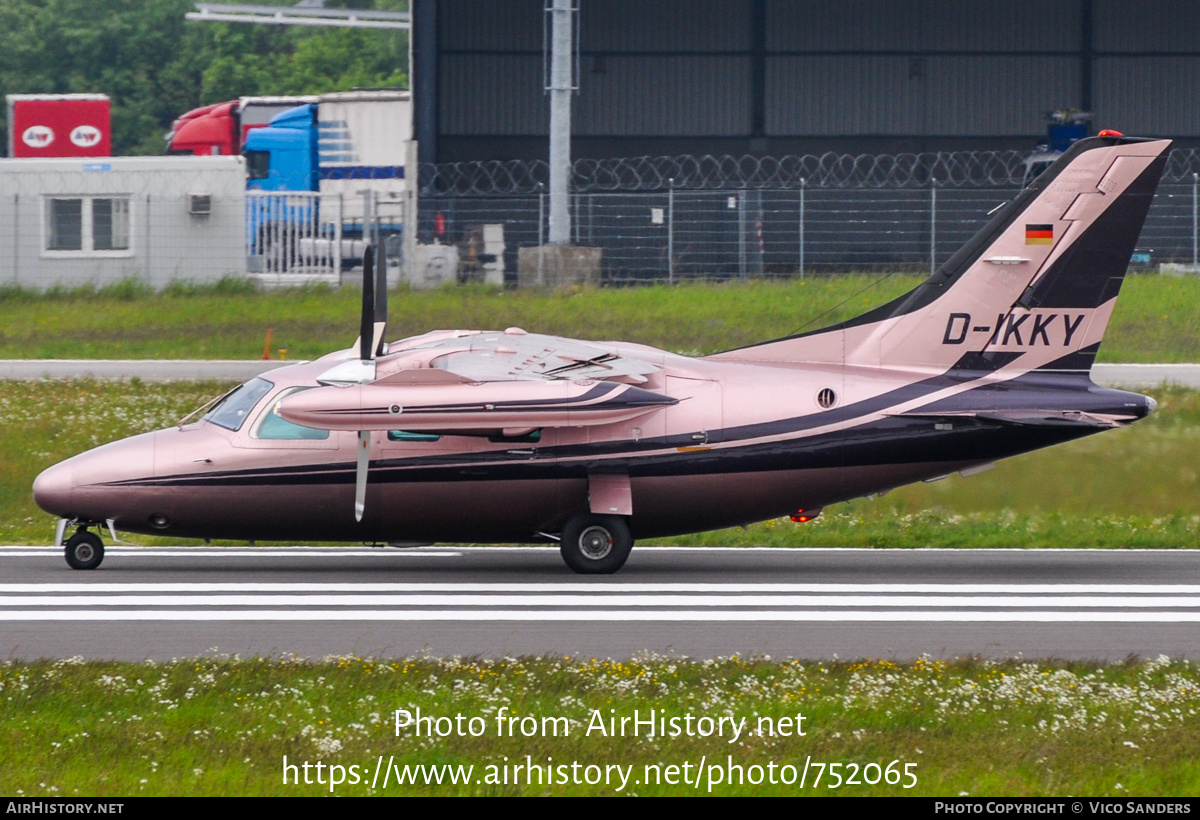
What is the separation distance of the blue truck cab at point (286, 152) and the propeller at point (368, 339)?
2668 cm

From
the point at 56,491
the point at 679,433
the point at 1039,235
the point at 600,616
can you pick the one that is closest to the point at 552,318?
the point at 679,433

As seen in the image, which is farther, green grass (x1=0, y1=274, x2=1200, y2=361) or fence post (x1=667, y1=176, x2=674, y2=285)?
fence post (x1=667, y1=176, x2=674, y2=285)

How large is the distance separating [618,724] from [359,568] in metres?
6.68

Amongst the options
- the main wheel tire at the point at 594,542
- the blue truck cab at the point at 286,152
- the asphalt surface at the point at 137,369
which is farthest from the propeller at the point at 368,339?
the blue truck cab at the point at 286,152

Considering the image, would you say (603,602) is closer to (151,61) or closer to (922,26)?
(922,26)

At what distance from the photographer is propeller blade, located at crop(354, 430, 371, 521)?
13914 millimetres

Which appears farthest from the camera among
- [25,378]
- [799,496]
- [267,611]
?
[25,378]

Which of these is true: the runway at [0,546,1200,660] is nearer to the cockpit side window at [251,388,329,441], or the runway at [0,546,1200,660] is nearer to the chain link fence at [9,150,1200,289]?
the cockpit side window at [251,388,329,441]

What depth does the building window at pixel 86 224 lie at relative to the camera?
31.8 m

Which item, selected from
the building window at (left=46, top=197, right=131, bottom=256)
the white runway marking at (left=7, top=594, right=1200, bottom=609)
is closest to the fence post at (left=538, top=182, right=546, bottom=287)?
the building window at (left=46, top=197, right=131, bottom=256)

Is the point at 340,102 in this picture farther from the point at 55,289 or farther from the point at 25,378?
the point at 25,378

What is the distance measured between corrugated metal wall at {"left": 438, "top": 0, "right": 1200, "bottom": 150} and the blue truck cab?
12.3 feet

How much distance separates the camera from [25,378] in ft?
77.2
